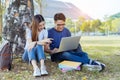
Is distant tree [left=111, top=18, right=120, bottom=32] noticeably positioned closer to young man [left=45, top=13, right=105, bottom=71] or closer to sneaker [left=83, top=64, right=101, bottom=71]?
young man [left=45, top=13, right=105, bottom=71]

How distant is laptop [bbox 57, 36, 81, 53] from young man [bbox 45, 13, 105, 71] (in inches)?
2.1

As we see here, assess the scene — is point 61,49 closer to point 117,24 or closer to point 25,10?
point 25,10

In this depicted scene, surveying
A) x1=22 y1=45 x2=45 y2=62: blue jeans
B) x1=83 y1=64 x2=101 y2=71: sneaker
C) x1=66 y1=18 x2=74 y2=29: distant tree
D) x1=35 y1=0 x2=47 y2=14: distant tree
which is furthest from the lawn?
x1=35 y1=0 x2=47 y2=14: distant tree

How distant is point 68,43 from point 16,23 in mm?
837

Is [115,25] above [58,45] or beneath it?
above

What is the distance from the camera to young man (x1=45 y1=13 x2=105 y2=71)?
3104 mm

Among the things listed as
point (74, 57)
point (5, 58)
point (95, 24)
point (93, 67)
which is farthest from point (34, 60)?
point (95, 24)

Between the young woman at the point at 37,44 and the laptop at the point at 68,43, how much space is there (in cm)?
17

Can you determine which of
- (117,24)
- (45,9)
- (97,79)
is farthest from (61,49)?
(117,24)

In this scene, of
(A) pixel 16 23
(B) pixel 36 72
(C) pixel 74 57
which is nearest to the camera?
(B) pixel 36 72

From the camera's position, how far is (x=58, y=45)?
10.6ft

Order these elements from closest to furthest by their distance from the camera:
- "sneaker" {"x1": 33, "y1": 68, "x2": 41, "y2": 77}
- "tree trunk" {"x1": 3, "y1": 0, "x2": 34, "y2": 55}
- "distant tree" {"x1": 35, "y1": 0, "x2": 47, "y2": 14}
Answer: "sneaker" {"x1": 33, "y1": 68, "x2": 41, "y2": 77} → "tree trunk" {"x1": 3, "y1": 0, "x2": 34, "y2": 55} → "distant tree" {"x1": 35, "y1": 0, "x2": 47, "y2": 14}

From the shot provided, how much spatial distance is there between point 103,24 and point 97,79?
2008 mm

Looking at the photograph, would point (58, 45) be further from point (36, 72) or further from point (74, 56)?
point (36, 72)
